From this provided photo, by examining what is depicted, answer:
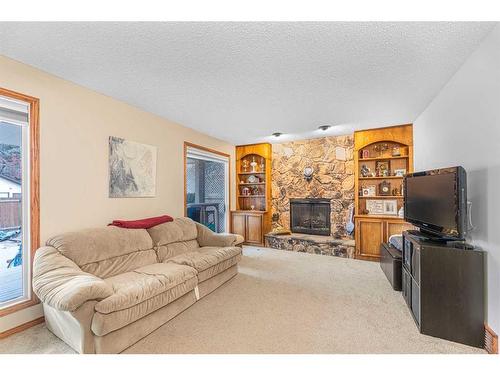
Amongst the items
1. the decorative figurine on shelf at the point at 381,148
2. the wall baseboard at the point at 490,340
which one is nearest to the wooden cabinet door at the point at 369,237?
the decorative figurine on shelf at the point at 381,148

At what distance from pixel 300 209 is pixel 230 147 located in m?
2.25

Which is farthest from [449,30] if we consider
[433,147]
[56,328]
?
[56,328]

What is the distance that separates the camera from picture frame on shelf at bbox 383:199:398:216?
448 cm

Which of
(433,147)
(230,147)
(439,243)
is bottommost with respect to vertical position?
(439,243)

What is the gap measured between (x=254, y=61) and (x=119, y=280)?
2402mm

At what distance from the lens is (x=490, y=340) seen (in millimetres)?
1823

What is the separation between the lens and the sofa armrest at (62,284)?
1654mm

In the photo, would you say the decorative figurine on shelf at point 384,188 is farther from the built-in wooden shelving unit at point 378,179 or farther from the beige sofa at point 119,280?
the beige sofa at point 119,280

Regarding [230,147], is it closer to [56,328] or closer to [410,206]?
[410,206]

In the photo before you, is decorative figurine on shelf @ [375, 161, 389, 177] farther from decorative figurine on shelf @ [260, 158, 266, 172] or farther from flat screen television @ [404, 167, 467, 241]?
decorative figurine on shelf @ [260, 158, 266, 172]

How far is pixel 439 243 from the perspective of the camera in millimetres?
2164

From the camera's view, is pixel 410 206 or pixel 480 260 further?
pixel 410 206

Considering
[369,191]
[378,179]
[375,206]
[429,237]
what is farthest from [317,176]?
[429,237]

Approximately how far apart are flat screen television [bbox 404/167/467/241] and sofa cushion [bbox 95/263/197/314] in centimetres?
249
